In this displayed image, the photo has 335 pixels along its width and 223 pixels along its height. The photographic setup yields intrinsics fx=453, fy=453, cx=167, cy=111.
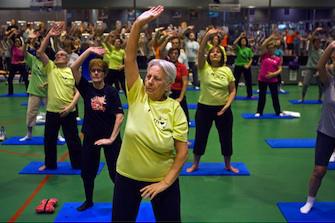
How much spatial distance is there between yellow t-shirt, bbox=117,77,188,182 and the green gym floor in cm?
170

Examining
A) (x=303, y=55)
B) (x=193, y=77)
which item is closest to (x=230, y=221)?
(x=193, y=77)

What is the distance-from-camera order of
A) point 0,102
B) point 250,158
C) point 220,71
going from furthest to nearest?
point 0,102
point 250,158
point 220,71

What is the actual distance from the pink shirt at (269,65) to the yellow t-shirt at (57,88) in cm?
472

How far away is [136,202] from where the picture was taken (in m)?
2.99

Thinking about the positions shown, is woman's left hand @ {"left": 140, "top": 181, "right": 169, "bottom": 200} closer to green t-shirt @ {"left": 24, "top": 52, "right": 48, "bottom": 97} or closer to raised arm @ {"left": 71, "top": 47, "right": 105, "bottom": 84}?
raised arm @ {"left": 71, "top": 47, "right": 105, "bottom": 84}

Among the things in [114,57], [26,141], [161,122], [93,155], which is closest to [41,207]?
[93,155]

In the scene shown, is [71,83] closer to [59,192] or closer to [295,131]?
[59,192]

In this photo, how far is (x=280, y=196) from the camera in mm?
5156

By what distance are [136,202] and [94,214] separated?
1644 mm

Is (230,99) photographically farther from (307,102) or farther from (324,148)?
(307,102)

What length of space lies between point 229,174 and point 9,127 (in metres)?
4.79

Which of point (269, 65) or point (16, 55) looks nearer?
point (269, 65)

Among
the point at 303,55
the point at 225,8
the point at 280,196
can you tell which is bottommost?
the point at 280,196

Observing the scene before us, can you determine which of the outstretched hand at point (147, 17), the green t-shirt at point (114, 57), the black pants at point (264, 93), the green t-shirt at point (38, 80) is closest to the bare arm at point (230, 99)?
the outstretched hand at point (147, 17)
